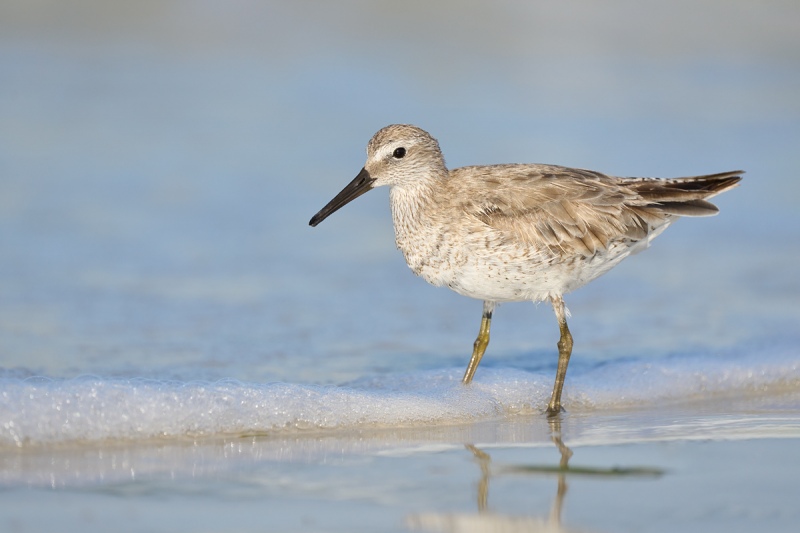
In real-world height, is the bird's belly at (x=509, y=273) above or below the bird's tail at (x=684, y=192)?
below

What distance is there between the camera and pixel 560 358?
A: 745 centimetres

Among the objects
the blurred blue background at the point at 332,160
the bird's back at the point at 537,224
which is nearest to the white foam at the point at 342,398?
the blurred blue background at the point at 332,160

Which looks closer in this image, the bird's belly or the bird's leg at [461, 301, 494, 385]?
the bird's belly

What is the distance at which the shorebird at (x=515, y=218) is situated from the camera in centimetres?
Answer: 729

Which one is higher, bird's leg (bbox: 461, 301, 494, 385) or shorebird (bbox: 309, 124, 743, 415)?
shorebird (bbox: 309, 124, 743, 415)

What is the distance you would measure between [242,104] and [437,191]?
315 inches

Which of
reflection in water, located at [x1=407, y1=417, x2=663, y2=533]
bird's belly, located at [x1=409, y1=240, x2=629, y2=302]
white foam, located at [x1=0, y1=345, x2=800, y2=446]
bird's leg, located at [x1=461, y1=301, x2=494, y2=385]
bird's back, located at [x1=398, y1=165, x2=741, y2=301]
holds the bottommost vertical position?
reflection in water, located at [x1=407, y1=417, x2=663, y2=533]

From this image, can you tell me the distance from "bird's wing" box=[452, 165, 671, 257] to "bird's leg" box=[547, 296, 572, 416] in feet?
1.23

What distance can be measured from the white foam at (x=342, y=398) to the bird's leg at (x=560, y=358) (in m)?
0.17

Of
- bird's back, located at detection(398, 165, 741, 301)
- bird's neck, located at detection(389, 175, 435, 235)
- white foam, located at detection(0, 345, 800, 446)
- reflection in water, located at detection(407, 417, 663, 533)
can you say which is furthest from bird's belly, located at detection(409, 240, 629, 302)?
reflection in water, located at detection(407, 417, 663, 533)

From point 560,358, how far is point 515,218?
36.3 inches

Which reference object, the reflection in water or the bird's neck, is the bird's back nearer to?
the bird's neck

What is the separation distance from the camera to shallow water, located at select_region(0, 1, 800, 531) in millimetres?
5516

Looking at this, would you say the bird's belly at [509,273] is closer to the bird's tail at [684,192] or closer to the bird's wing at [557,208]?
the bird's wing at [557,208]
